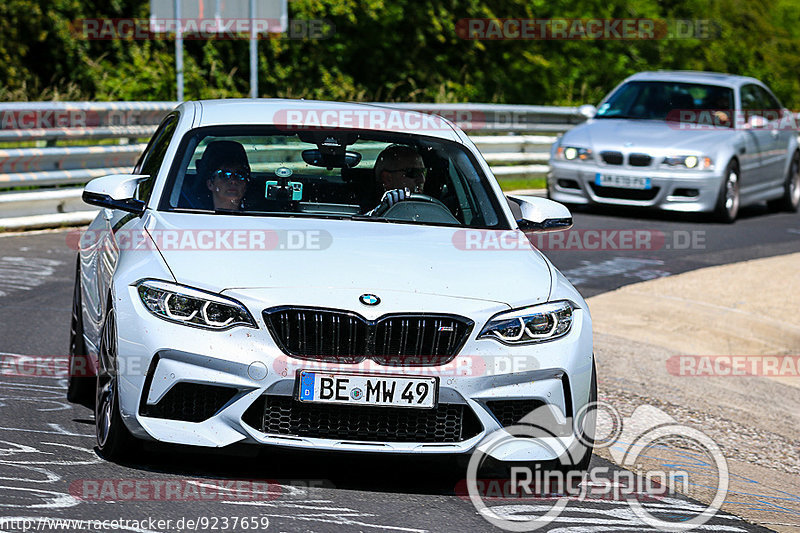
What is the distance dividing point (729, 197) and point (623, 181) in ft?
5.10

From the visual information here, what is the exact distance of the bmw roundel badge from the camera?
5.20 m

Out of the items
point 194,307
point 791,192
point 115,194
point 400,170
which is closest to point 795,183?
point 791,192

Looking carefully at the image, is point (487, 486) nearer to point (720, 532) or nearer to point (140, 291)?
point (720, 532)

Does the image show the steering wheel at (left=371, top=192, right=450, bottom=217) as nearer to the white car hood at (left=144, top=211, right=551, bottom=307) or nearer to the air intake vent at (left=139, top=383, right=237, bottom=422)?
the white car hood at (left=144, top=211, right=551, bottom=307)

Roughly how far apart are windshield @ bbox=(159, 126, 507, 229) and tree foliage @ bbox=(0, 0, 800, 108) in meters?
13.7

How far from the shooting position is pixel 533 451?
5398 mm

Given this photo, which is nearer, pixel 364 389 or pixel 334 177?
pixel 364 389

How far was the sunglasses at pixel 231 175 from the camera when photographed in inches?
252

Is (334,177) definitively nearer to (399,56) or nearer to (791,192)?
(791,192)

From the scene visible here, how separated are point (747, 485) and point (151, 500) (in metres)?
2.62

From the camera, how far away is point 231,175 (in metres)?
6.43

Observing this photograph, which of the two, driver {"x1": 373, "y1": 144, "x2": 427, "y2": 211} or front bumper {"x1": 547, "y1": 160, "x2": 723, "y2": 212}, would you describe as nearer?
driver {"x1": 373, "y1": 144, "x2": 427, "y2": 211}

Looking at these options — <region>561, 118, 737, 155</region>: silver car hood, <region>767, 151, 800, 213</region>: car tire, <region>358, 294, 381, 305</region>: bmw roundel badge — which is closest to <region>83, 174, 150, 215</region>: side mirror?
<region>358, 294, 381, 305</region>: bmw roundel badge

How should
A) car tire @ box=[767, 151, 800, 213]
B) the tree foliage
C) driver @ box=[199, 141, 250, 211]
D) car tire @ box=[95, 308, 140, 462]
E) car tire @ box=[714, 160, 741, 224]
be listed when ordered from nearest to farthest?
car tire @ box=[95, 308, 140, 462] → driver @ box=[199, 141, 250, 211] → car tire @ box=[714, 160, 741, 224] → car tire @ box=[767, 151, 800, 213] → the tree foliage
